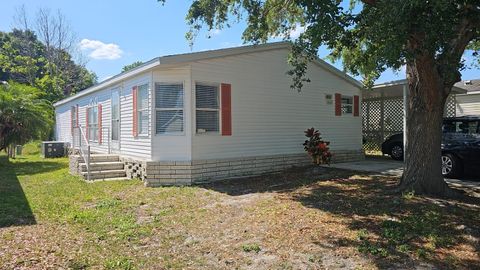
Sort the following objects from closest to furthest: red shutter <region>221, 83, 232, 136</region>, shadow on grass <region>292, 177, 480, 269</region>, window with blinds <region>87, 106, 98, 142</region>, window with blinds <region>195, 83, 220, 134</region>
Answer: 1. shadow on grass <region>292, 177, 480, 269</region>
2. window with blinds <region>195, 83, 220, 134</region>
3. red shutter <region>221, 83, 232, 136</region>
4. window with blinds <region>87, 106, 98, 142</region>

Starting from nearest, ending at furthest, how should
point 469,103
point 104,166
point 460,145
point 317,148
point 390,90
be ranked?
point 460,145
point 104,166
point 317,148
point 390,90
point 469,103

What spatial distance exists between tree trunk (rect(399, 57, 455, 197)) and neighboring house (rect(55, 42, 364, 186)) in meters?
4.72

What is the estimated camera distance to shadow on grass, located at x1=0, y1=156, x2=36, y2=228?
623 centimetres

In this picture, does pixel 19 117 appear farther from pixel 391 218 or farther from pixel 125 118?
pixel 391 218

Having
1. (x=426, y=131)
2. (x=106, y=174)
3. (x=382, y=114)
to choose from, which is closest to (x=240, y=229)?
(x=426, y=131)

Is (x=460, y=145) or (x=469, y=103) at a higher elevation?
(x=469, y=103)

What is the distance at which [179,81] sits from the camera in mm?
9625

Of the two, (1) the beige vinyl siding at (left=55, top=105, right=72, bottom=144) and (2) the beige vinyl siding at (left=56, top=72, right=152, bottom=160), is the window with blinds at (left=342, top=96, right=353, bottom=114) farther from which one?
(1) the beige vinyl siding at (left=55, top=105, right=72, bottom=144)

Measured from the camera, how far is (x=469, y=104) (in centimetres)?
2069

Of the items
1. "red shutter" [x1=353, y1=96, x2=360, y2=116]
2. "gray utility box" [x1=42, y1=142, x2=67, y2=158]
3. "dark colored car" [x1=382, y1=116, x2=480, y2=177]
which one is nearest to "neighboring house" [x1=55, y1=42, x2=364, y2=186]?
"red shutter" [x1=353, y1=96, x2=360, y2=116]

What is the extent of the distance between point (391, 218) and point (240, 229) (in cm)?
226

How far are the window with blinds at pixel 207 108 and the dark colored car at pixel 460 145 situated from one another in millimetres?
5862

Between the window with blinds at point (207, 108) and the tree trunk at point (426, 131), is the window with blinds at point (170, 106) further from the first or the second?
the tree trunk at point (426, 131)

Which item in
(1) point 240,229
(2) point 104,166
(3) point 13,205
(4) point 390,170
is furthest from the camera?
(2) point 104,166
